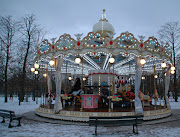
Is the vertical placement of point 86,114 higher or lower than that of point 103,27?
lower

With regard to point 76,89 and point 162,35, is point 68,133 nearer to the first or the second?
point 76,89

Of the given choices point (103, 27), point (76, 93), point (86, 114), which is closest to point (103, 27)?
point (103, 27)

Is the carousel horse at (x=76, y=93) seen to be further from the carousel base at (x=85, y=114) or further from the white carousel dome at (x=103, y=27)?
the white carousel dome at (x=103, y=27)

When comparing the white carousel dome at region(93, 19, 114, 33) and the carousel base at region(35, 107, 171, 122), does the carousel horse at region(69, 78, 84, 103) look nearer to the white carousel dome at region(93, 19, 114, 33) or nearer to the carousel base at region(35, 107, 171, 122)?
the carousel base at region(35, 107, 171, 122)

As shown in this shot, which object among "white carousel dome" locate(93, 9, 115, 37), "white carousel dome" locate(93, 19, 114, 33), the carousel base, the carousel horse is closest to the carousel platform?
the carousel base

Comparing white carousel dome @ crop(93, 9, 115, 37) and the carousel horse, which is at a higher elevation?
white carousel dome @ crop(93, 9, 115, 37)

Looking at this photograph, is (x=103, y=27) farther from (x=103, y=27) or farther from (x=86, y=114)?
(x=86, y=114)

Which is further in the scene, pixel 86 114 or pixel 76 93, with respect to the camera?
pixel 76 93

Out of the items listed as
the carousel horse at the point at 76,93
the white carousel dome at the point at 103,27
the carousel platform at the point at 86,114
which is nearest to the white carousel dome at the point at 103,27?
the white carousel dome at the point at 103,27

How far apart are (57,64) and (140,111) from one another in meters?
5.71

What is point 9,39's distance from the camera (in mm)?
25703

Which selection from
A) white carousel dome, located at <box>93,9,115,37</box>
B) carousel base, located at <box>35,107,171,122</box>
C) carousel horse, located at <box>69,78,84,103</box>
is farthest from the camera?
white carousel dome, located at <box>93,9,115,37</box>

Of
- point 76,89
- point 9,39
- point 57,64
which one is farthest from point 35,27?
point 57,64

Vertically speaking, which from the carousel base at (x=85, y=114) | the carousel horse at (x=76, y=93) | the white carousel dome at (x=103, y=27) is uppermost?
the white carousel dome at (x=103, y=27)
